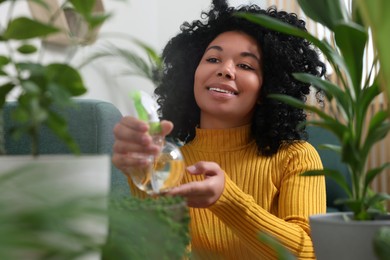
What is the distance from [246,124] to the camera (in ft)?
6.33

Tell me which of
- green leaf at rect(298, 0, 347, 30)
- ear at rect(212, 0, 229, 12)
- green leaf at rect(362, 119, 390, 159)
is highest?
ear at rect(212, 0, 229, 12)

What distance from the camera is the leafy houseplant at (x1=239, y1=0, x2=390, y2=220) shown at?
0.75 m

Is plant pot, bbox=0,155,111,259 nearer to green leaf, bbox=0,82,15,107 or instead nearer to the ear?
green leaf, bbox=0,82,15,107

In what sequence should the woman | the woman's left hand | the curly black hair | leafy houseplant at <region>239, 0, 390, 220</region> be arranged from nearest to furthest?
1. leafy houseplant at <region>239, 0, 390, 220</region>
2. the woman's left hand
3. the woman
4. the curly black hair

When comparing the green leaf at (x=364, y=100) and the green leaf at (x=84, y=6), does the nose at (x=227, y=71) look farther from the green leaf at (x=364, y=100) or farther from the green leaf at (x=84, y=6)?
the green leaf at (x=84, y=6)

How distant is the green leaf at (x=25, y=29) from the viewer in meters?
0.59

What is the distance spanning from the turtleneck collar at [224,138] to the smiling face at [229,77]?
4cm

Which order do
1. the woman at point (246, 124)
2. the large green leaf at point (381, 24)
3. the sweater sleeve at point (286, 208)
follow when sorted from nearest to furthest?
the large green leaf at point (381, 24) < the sweater sleeve at point (286, 208) < the woman at point (246, 124)

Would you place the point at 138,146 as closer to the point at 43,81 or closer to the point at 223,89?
the point at 43,81

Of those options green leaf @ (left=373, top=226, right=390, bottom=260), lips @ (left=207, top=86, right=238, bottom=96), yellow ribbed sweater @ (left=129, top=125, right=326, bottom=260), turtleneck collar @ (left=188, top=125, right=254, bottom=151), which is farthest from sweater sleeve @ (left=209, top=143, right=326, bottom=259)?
green leaf @ (left=373, top=226, right=390, bottom=260)

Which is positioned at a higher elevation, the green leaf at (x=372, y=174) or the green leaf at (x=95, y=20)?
the green leaf at (x=95, y=20)

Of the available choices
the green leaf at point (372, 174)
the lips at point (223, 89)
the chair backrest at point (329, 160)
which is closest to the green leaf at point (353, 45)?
the green leaf at point (372, 174)

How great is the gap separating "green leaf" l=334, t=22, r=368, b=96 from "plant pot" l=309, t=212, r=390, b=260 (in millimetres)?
173

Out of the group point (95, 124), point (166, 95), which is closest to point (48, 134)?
point (95, 124)
